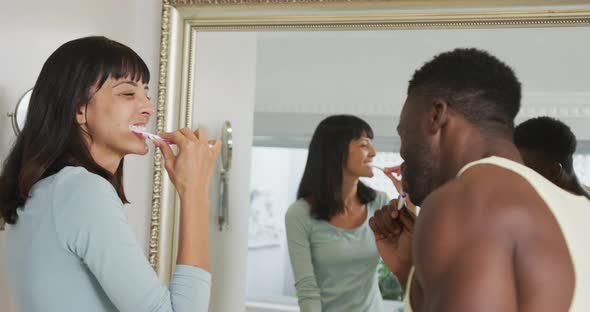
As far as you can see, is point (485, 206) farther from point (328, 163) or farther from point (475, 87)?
point (328, 163)

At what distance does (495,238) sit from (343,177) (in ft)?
2.22

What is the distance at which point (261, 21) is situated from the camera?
1296mm

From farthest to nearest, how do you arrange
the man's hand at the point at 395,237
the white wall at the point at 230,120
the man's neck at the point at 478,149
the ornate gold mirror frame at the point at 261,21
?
the white wall at the point at 230,120 < the ornate gold mirror frame at the point at 261,21 < the man's hand at the point at 395,237 < the man's neck at the point at 478,149

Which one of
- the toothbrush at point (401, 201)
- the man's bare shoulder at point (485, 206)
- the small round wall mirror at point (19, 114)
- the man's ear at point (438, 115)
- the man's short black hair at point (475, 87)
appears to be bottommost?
the toothbrush at point (401, 201)

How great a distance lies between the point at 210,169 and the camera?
965mm

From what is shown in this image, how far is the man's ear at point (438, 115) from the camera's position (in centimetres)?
70

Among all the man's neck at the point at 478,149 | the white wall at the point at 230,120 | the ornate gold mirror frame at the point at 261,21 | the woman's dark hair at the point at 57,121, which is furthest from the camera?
the white wall at the point at 230,120

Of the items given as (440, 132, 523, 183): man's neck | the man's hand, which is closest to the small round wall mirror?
the man's hand

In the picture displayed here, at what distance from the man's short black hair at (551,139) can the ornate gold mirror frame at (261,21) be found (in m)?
0.19

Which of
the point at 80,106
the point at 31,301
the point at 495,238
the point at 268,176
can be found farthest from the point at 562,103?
the point at 31,301

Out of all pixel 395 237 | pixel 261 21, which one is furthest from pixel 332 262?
pixel 261 21

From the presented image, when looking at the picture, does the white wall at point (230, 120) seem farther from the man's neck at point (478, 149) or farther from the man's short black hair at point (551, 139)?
the man's neck at point (478, 149)

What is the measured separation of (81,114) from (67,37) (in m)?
0.44

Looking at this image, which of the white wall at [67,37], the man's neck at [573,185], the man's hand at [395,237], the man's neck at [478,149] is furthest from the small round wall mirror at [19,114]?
the man's neck at [573,185]
